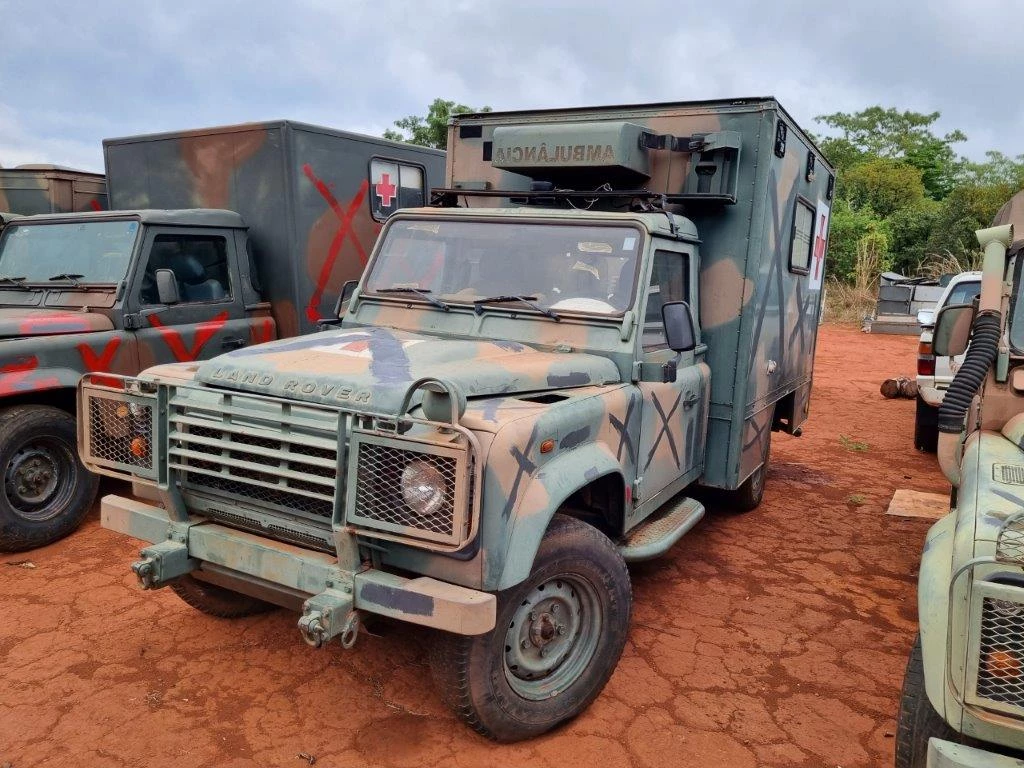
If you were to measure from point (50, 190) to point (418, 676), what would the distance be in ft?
23.9

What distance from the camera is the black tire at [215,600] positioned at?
3756 mm

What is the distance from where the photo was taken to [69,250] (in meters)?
5.70

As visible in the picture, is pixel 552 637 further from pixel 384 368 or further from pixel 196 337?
pixel 196 337

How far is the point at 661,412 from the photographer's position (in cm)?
394

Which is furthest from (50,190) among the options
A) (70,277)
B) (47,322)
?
(47,322)

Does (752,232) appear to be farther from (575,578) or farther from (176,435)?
(176,435)

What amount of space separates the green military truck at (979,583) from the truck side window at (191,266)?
16.3 feet

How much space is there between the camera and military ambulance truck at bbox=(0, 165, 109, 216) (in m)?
8.24

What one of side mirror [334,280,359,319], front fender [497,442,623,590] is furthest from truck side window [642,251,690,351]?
side mirror [334,280,359,319]

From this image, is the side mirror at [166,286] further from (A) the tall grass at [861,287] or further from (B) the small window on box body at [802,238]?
(A) the tall grass at [861,287]

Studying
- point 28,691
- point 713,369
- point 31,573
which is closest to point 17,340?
point 31,573

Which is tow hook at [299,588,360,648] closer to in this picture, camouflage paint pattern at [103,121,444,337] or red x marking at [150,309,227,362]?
red x marking at [150,309,227,362]

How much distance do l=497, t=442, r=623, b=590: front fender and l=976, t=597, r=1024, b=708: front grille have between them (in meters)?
1.36

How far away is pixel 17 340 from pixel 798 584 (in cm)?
505
